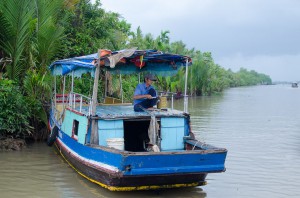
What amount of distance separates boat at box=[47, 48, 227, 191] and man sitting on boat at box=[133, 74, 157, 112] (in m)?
0.30

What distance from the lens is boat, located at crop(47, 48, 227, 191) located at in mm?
7172

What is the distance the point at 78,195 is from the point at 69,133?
7.17ft

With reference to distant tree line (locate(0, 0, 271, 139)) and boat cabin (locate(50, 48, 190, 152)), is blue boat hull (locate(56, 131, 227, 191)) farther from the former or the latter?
distant tree line (locate(0, 0, 271, 139))

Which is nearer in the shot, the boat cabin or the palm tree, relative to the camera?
the boat cabin

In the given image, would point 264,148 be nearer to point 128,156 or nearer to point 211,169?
point 211,169

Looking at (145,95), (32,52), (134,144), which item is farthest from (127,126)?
(32,52)

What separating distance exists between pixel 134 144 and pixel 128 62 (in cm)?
195

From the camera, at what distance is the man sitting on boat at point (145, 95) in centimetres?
902

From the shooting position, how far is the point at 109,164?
24.3 feet

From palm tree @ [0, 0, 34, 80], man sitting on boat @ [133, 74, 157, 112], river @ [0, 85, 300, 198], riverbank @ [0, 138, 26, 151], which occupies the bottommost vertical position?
river @ [0, 85, 300, 198]

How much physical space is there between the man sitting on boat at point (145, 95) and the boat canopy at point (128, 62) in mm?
381

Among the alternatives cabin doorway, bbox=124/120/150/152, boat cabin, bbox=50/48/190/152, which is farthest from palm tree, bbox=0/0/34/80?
cabin doorway, bbox=124/120/150/152

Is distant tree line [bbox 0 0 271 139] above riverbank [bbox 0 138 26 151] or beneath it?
above

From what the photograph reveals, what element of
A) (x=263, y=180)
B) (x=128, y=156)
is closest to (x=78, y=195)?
(x=128, y=156)
